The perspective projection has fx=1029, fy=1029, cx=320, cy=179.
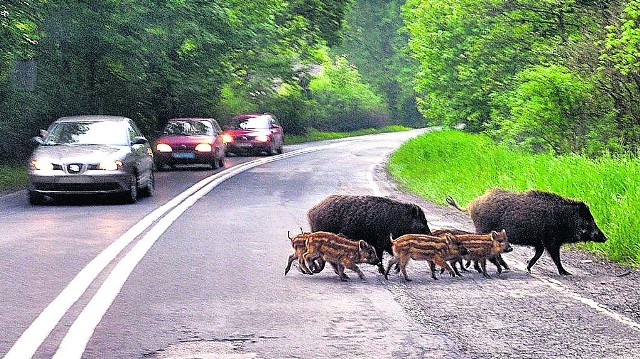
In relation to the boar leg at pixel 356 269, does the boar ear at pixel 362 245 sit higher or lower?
higher

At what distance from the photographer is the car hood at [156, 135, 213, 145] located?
30000mm

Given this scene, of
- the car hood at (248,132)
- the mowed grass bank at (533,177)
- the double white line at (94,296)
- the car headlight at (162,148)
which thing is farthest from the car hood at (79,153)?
the car hood at (248,132)

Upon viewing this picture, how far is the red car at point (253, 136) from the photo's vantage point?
39.2 metres

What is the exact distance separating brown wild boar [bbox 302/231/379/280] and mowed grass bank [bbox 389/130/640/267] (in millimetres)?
3211

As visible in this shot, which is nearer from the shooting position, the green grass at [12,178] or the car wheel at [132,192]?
the car wheel at [132,192]

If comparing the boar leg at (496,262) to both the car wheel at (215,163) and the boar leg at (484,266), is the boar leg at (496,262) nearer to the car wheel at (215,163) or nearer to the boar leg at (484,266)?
the boar leg at (484,266)

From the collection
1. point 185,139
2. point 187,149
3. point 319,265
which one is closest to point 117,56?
point 185,139

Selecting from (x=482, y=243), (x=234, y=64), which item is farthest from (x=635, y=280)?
(x=234, y=64)

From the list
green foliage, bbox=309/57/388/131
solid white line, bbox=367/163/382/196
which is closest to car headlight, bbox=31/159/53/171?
solid white line, bbox=367/163/382/196

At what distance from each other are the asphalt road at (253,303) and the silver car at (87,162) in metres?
3.06

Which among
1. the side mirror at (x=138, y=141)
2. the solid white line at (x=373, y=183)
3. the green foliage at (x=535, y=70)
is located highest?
the green foliage at (x=535, y=70)

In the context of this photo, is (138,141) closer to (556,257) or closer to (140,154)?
(140,154)

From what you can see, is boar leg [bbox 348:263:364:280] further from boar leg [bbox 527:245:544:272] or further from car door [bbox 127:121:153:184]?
car door [bbox 127:121:153:184]

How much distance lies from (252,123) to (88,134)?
20.9 m
